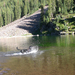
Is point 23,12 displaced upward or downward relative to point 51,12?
upward

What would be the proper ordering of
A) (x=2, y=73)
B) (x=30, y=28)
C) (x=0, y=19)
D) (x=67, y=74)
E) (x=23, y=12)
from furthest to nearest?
(x=23, y=12)
(x=0, y=19)
(x=30, y=28)
(x=2, y=73)
(x=67, y=74)

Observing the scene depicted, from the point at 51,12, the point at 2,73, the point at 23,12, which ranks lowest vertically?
the point at 2,73

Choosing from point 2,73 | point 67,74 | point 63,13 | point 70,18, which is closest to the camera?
point 67,74

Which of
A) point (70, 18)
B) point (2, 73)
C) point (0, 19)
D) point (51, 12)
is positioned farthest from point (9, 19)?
point (2, 73)

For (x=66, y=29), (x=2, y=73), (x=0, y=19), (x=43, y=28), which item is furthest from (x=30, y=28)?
(x=2, y=73)

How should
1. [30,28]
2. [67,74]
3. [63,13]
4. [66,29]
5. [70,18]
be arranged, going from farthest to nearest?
[30,28], [63,13], [70,18], [66,29], [67,74]

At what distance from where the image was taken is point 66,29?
227 ft

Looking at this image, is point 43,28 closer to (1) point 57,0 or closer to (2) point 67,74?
(1) point 57,0

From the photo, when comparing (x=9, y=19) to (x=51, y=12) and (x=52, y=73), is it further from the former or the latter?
(x=52, y=73)

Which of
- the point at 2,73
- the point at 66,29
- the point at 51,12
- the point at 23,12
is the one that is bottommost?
the point at 2,73

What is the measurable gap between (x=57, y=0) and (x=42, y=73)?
304 feet

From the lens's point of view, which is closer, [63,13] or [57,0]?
[63,13]

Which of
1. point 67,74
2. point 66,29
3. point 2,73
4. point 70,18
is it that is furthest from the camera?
point 70,18

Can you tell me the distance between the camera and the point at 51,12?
9231 cm
